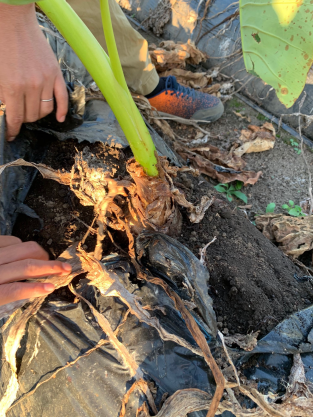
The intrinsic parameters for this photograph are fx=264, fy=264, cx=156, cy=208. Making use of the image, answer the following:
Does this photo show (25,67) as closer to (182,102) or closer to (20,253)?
(20,253)

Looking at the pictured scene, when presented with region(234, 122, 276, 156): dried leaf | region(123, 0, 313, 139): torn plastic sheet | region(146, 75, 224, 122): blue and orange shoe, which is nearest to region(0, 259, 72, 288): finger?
region(146, 75, 224, 122): blue and orange shoe

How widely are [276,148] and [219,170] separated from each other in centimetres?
53

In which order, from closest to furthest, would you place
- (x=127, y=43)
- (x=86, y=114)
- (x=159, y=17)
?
1. (x=86, y=114)
2. (x=127, y=43)
3. (x=159, y=17)

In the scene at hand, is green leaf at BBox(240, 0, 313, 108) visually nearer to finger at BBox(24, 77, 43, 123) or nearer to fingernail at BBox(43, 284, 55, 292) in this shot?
finger at BBox(24, 77, 43, 123)

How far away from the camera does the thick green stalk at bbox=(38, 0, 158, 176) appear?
53 cm

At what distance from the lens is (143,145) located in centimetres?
70

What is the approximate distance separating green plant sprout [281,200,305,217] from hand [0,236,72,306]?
122 cm

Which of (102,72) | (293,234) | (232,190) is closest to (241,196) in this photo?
(232,190)

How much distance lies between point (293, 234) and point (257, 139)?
76cm

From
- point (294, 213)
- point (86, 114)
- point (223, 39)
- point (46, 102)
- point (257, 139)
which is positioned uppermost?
point (223, 39)

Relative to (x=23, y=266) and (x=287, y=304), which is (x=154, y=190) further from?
(x=287, y=304)

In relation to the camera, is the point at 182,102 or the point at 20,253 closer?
the point at 20,253

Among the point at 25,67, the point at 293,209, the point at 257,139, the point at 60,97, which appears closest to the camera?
the point at 25,67

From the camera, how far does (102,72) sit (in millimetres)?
585
